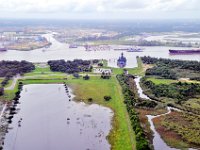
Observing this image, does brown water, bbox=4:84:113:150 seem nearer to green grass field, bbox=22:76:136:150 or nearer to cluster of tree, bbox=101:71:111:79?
green grass field, bbox=22:76:136:150

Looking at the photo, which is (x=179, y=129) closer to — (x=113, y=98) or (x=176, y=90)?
(x=113, y=98)

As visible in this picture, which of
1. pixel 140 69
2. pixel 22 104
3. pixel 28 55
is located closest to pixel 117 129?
pixel 22 104

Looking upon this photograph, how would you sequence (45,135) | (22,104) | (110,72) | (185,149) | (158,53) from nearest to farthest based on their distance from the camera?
(185,149), (45,135), (22,104), (110,72), (158,53)

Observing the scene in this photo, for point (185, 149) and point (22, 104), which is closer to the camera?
point (185, 149)

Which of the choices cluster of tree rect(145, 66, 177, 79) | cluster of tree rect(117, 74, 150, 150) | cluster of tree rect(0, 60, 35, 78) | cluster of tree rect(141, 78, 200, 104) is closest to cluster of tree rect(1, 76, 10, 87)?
cluster of tree rect(0, 60, 35, 78)

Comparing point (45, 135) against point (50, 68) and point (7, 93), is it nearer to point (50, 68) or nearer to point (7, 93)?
point (7, 93)

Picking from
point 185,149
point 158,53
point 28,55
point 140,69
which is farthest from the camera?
point 158,53
